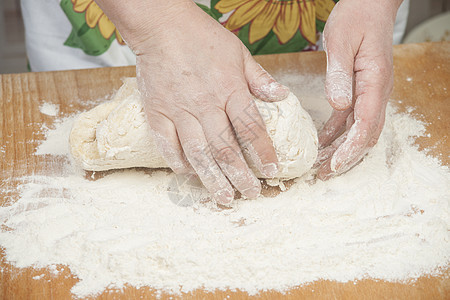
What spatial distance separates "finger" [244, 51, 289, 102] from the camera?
3.74 feet

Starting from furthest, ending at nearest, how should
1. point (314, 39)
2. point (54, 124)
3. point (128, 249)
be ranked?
1. point (314, 39)
2. point (54, 124)
3. point (128, 249)

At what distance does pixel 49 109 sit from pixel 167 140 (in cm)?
56

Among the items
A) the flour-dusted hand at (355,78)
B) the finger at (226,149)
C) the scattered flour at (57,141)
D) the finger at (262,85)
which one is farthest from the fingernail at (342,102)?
the scattered flour at (57,141)

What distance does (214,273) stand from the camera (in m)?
1.01

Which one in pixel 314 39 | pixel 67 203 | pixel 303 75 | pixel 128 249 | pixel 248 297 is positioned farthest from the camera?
pixel 314 39

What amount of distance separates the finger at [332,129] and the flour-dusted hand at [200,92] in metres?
0.22

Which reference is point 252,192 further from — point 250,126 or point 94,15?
point 94,15

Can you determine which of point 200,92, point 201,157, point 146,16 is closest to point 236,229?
point 201,157

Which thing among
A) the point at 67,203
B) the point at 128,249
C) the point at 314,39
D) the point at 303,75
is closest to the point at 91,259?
the point at 128,249

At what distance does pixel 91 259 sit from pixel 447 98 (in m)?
1.17

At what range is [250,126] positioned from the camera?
3.57 ft

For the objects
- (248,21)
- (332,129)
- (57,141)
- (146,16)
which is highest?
(146,16)

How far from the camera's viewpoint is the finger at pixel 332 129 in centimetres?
130

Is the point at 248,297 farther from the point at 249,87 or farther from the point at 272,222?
the point at 249,87
